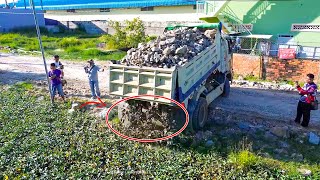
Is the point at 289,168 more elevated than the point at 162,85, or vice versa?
the point at 162,85

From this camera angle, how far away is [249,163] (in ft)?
18.5

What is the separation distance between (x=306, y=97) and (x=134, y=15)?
78.3 ft

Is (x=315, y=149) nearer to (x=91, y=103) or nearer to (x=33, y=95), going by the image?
(x=91, y=103)

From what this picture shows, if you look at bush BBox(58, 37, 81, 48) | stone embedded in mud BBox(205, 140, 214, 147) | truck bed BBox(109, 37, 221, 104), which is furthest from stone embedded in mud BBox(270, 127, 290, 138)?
bush BBox(58, 37, 81, 48)

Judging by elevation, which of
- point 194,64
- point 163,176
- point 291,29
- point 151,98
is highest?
point 291,29

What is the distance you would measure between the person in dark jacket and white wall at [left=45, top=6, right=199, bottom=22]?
14.0 m

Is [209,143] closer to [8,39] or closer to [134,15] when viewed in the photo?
[8,39]

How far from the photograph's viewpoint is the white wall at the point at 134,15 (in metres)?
24.9

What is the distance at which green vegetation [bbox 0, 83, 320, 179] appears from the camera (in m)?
5.62

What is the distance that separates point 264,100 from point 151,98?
531cm

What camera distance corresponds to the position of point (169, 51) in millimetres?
6496

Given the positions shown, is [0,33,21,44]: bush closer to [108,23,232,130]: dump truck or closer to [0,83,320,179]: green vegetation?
[0,83,320,179]: green vegetation

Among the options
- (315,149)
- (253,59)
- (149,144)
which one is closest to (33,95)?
(149,144)

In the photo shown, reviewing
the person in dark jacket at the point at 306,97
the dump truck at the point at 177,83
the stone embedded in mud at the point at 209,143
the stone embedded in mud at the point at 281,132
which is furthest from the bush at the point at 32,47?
the person in dark jacket at the point at 306,97
